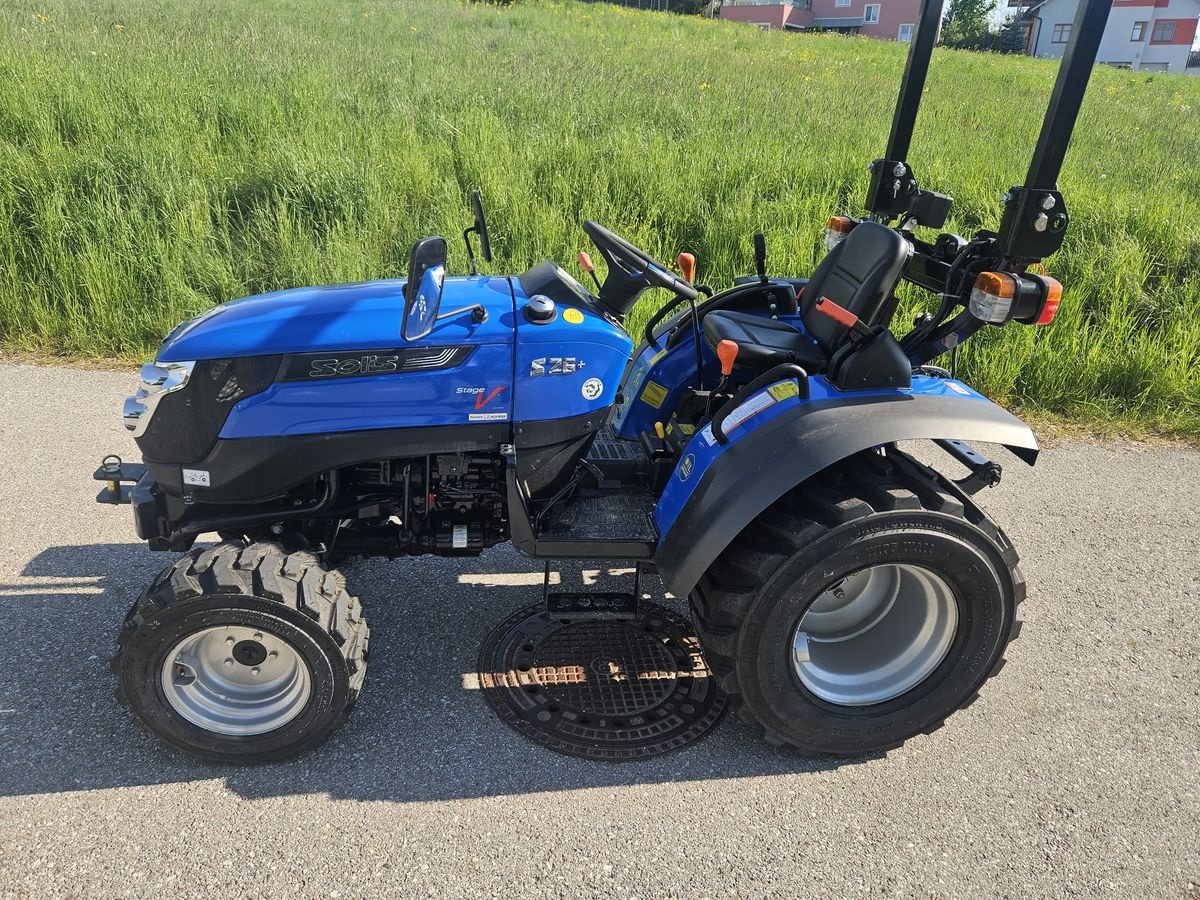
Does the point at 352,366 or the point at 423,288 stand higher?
the point at 423,288

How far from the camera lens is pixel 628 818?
2.35m

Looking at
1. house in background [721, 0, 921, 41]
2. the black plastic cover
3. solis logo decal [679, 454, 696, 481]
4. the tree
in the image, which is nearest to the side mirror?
the black plastic cover

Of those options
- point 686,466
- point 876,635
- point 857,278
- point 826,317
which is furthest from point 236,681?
point 857,278

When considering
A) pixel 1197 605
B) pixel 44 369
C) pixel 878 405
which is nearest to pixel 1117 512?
pixel 1197 605

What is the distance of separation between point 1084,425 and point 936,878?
156 inches

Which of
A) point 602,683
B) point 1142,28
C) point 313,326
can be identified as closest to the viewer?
point 313,326

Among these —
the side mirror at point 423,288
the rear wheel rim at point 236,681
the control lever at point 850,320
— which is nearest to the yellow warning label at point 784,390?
the control lever at point 850,320

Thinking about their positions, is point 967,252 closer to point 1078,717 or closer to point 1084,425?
point 1078,717

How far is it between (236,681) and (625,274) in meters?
1.66

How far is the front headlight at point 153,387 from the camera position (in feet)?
7.91

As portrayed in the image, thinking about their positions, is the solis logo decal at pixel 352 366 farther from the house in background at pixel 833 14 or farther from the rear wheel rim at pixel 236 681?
the house in background at pixel 833 14

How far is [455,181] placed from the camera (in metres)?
6.61

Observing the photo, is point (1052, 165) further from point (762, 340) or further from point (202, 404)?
point (202, 404)

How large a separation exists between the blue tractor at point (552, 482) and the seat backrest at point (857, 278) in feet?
0.05
